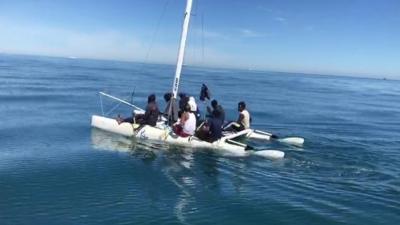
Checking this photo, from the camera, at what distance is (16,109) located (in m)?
34.8

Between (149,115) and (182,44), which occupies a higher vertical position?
(182,44)

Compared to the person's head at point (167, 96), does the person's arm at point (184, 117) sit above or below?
below

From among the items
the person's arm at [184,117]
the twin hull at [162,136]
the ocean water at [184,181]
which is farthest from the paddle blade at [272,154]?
the person's arm at [184,117]

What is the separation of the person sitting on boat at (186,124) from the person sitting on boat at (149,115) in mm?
1527

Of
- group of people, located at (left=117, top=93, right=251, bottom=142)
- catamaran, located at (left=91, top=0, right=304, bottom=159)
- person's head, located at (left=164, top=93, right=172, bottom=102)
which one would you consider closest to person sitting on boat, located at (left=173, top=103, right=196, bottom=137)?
group of people, located at (left=117, top=93, right=251, bottom=142)

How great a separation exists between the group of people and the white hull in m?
0.27

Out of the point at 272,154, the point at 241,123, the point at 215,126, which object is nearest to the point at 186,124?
the point at 215,126

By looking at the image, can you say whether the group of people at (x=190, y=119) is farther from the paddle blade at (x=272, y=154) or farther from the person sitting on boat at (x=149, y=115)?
the paddle blade at (x=272, y=154)

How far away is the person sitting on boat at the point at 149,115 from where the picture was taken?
2361 cm

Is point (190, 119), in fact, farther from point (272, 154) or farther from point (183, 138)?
point (272, 154)

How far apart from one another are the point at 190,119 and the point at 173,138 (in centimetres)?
144

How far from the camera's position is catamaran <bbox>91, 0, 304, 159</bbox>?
22016mm

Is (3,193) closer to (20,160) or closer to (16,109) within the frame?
(20,160)

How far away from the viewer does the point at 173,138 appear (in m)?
23.2
